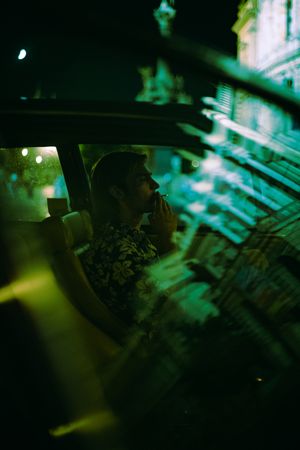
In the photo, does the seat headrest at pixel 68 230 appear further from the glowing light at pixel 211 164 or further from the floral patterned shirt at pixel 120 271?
the glowing light at pixel 211 164

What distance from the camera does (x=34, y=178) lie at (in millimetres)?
2703

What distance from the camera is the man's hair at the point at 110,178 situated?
2232 mm

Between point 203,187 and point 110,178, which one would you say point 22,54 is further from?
point 203,187

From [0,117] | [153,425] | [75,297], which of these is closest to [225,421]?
[153,425]

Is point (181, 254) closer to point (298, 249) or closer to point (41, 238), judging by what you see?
point (298, 249)

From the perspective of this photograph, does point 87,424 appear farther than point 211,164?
No

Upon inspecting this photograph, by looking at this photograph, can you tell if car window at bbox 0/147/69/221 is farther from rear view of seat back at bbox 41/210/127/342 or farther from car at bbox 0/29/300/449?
rear view of seat back at bbox 41/210/127/342

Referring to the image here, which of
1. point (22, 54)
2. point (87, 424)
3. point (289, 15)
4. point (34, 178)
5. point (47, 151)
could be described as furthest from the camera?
point (289, 15)

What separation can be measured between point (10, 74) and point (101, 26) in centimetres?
71

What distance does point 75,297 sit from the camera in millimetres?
1729

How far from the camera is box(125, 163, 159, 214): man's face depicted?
7.34 feet

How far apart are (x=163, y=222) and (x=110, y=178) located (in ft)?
1.43

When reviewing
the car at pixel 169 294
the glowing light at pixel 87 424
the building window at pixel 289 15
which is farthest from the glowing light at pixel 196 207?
the building window at pixel 289 15

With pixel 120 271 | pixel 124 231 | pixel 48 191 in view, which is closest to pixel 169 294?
pixel 120 271
